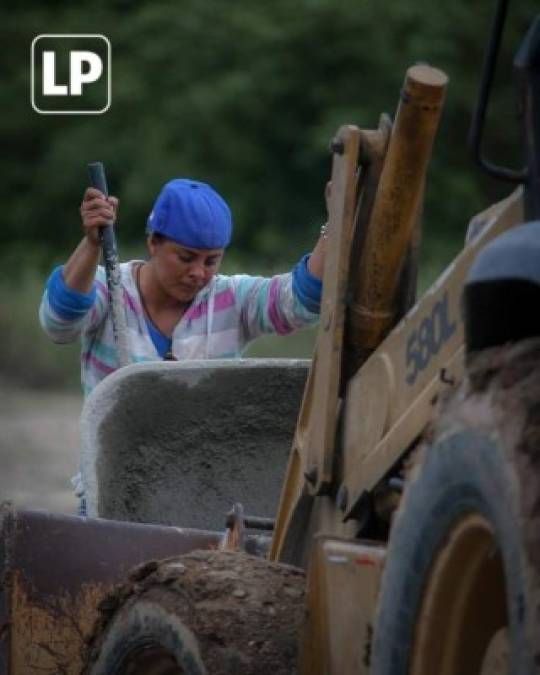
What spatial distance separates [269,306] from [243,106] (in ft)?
32.1

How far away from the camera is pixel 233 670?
3.67 metres

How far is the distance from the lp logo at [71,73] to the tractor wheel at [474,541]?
1345 centimetres

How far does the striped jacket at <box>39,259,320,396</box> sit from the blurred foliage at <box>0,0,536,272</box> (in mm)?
8061

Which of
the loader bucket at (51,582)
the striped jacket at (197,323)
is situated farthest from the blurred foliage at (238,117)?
the loader bucket at (51,582)

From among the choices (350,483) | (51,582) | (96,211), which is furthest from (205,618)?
(96,211)

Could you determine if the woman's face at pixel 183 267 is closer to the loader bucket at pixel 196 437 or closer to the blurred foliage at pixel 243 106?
the loader bucket at pixel 196 437

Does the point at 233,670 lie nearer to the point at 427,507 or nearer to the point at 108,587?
the point at 427,507

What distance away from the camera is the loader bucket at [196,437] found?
562 centimetres

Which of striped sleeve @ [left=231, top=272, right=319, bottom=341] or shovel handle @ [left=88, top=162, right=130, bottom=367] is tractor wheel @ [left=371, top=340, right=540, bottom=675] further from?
shovel handle @ [left=88, top=162, right=130, bottom=367]

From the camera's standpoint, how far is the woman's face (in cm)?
589

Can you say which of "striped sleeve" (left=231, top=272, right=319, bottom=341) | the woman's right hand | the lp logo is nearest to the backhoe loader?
"striped sleeve" (left=231, top=272, right=319, bottom=341)

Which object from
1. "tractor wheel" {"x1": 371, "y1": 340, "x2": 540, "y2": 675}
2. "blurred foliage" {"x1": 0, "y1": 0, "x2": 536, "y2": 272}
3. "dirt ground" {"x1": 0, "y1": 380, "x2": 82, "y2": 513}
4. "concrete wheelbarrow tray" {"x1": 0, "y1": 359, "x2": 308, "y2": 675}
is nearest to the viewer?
"tractor wheel" {"x1": 371, "y1": 340, "x2": 540, "y2": 675}

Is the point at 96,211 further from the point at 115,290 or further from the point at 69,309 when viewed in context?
the point at 69,309

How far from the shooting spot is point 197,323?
5.98 m
